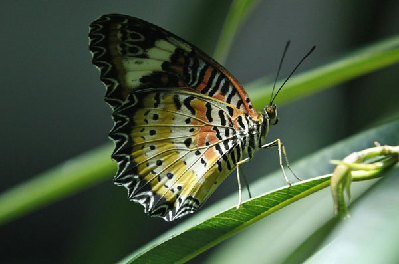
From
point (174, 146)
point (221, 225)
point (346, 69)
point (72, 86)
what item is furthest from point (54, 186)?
point (72, 86)

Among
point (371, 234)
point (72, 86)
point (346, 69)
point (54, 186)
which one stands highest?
point (72, 86)

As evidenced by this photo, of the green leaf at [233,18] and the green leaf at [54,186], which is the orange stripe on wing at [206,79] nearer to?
the green leaf at [233,18]

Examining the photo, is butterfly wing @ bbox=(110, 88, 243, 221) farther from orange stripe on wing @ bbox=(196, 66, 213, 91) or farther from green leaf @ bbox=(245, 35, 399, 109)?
green leaf @ bbox=(245, 35, 399, 109)

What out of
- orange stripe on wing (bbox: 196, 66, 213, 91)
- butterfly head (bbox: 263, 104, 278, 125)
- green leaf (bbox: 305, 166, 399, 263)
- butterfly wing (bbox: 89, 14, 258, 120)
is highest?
butterfly wing (bbox: 89, 14, 258, 120)

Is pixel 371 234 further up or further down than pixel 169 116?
further down

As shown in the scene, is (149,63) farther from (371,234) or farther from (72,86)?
(72,86)

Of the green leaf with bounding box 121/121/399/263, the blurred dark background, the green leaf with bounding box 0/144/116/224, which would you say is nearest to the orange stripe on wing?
the green leaf with bounding box 0/144/116/224

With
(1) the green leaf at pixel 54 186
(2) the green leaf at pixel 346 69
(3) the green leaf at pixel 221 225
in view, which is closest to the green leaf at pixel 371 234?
(3) the green leaf at pixel 221 225
